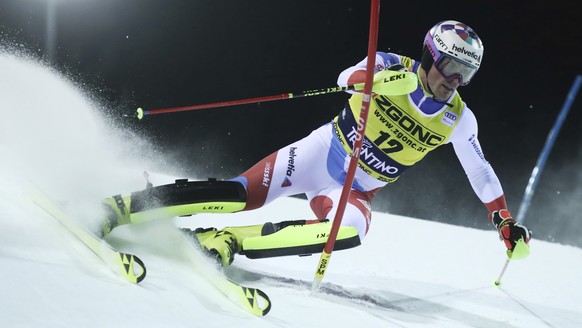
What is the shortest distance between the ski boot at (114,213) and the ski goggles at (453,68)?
1645 mm

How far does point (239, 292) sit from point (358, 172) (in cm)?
124

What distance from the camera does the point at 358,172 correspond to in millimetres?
3020

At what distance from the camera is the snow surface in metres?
1.60

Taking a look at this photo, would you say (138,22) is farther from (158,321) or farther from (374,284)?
(158,321)

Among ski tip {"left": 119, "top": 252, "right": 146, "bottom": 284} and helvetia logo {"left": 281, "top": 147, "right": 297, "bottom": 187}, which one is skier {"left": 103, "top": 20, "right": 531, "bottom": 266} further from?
ski tip {"left": 119, "top": 252, "right": 146, "bottom": 284}

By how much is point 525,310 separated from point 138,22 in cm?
354

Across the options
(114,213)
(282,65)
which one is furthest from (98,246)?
(282,65)

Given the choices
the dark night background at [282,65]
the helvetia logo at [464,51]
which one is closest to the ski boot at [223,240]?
the helvetia logo at [464,51]

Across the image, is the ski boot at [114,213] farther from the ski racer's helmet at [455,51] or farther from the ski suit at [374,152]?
the ski racer's helmet at [455,51]

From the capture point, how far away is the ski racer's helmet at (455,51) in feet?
8.73

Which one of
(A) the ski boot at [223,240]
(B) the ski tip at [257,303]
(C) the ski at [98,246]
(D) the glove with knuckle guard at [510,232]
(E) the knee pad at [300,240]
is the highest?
(C) the ski at [98,246]

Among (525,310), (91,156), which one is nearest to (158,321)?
(91,156)

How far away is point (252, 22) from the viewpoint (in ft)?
15.3

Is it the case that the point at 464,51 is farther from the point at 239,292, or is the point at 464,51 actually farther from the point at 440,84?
the point at 239,292
